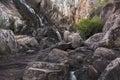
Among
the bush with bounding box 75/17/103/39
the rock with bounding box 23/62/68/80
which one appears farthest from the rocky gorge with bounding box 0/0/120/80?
the bush with bounding box 75/17/103/39

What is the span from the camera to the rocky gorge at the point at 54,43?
19422mm

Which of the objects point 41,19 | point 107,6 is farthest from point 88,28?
point 41,19

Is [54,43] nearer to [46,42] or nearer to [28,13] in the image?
[46,42]

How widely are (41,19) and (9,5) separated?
6244mm

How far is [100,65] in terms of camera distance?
779 inches

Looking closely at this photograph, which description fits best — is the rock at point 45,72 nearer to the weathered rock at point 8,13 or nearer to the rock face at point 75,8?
the weathered rock at point 8,13

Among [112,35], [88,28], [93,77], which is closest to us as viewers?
[93,77]

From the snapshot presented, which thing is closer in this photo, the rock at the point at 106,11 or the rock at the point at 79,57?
the rock at the point at 79,57

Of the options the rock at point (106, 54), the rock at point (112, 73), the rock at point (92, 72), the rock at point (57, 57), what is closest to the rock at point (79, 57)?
the rock at point (57, 57)

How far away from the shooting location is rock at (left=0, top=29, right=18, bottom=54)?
33013mm

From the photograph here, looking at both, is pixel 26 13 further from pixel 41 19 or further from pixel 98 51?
pixel 98 51

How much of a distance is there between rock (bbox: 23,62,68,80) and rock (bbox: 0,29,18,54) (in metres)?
14.1

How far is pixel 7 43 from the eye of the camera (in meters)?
34.3

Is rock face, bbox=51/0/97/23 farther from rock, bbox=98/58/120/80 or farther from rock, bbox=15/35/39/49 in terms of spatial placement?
rock, bbox=98/58/120/80
